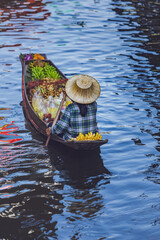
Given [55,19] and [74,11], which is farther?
[74,11]

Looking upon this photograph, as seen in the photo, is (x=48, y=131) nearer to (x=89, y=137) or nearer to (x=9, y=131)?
(x=89, y=137)

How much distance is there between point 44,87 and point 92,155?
2505 mm

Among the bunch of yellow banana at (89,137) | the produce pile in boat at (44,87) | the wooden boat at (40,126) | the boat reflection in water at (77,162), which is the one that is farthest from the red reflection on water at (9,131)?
the bunch of yellow banana at (89,137)

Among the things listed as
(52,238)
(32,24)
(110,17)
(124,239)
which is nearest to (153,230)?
(124,239)

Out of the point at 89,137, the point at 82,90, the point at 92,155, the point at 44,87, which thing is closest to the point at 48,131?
the point at 92,155

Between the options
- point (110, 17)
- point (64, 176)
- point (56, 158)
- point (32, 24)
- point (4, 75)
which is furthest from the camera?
point (110, 17)

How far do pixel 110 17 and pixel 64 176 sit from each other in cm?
1596

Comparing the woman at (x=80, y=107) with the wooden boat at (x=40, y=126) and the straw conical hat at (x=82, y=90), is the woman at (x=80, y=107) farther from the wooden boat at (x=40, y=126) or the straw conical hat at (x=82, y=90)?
the wooden boat at (x=40, y=126)

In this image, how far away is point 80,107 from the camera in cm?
830

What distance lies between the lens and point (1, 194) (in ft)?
25.2

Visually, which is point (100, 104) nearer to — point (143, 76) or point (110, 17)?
point (143, 76)

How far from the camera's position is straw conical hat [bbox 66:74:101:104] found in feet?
26.9

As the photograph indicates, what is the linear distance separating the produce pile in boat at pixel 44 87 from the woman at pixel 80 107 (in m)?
1.50

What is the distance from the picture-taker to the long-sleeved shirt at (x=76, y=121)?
830 cm
